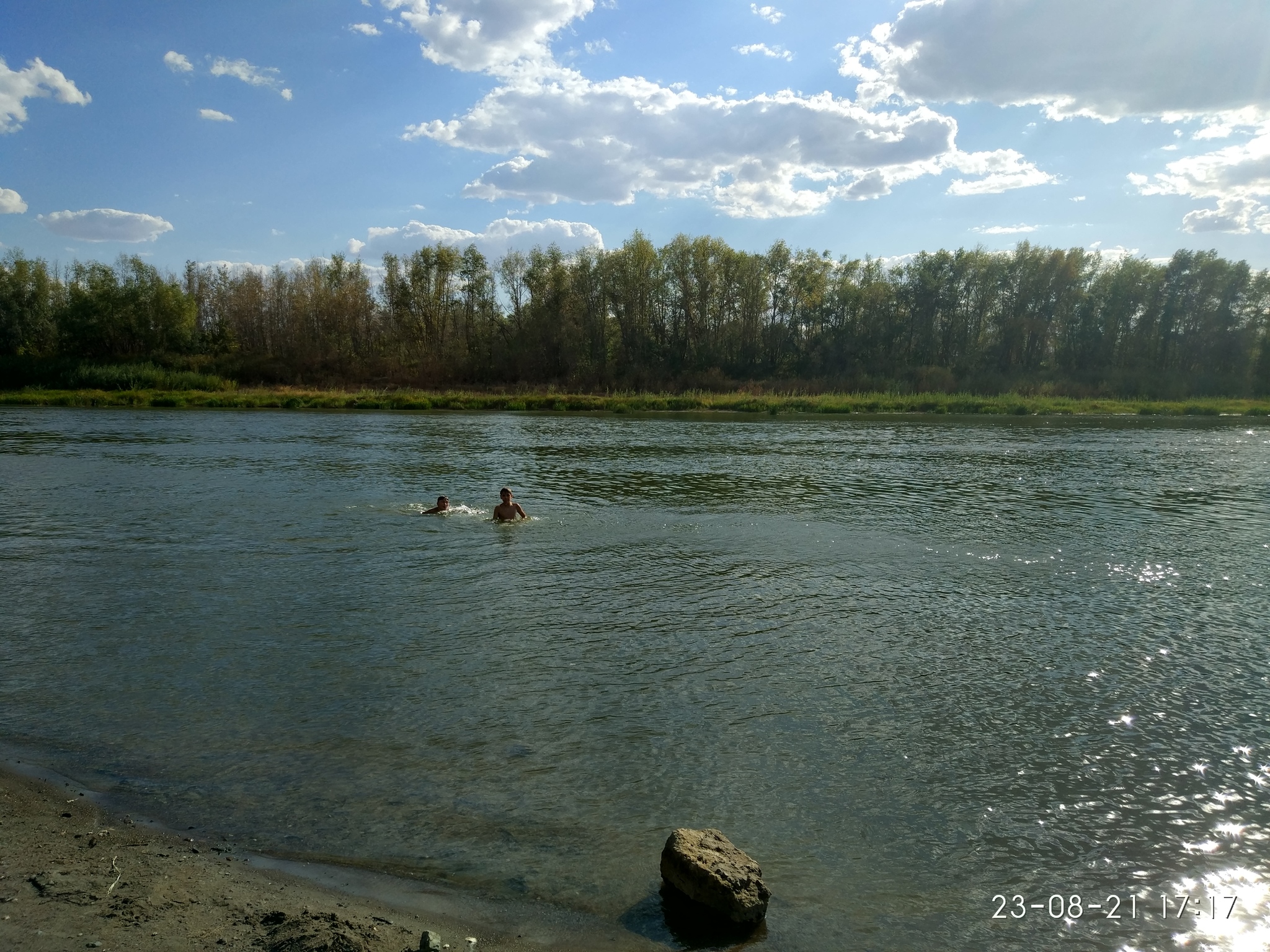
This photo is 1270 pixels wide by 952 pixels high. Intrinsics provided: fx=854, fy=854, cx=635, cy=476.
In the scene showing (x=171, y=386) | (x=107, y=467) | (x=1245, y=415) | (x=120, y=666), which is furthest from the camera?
(x=171, y=386)

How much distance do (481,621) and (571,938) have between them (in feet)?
20.8

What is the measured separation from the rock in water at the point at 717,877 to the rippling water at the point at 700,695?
234mm

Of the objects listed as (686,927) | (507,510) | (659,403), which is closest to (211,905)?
(686,927)

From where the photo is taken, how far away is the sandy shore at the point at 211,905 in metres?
4.52

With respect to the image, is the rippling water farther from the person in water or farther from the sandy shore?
the person in water

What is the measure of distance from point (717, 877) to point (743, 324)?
79294 mm

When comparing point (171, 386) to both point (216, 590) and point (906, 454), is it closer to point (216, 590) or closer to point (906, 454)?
point (906, 454)

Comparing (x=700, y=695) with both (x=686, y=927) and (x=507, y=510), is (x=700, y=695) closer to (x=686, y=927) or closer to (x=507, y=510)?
(x=686, y=927)

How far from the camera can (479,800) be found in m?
6.43

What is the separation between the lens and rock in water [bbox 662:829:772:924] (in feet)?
16.0

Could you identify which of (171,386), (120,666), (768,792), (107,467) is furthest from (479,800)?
(171,386)
